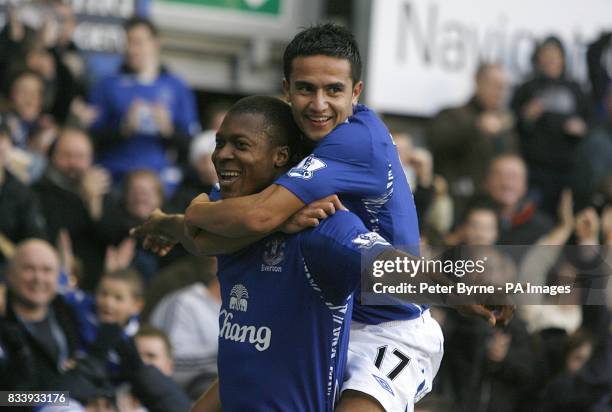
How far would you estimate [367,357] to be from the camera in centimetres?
503

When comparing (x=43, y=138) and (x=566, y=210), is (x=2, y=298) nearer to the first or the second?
(x=43, y=138)

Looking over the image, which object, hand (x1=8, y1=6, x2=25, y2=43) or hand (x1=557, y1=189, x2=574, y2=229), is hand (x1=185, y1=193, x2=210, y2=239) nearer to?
hand (x1=8, y1=6, x2=25, y2=43)

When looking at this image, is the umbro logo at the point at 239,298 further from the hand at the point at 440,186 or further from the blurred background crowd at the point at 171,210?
the hand at the point at 440,186

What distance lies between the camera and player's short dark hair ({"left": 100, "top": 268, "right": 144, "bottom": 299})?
27.8 ft

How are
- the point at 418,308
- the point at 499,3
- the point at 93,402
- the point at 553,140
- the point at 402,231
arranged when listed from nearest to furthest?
the point at 402,231
the point at 418,308
the point at 93,402
the point at 553,140
the point at 499,3

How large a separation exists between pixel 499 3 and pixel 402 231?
817cm

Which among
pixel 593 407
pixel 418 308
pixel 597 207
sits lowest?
pixel 593 407

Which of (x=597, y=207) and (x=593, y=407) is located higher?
(x=597, y=207)

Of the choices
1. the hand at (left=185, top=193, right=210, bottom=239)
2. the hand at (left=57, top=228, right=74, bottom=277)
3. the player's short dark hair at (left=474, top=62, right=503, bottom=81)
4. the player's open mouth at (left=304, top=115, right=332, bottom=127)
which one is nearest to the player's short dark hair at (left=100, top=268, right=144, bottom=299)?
the hand at (left=57, top=228, right=74, bottom=277)

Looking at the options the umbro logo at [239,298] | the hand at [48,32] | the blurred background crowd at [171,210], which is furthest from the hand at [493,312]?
the hand at [48,32]

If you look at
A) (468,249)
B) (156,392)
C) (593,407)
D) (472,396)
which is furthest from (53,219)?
(468,249)

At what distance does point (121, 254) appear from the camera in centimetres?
941

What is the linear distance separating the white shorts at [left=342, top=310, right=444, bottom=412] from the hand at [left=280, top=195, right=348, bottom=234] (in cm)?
66

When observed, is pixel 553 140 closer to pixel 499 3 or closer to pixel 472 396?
pixel 499 3
